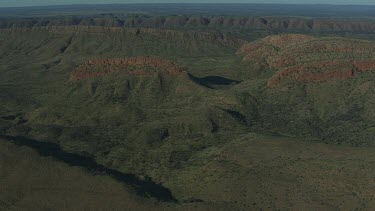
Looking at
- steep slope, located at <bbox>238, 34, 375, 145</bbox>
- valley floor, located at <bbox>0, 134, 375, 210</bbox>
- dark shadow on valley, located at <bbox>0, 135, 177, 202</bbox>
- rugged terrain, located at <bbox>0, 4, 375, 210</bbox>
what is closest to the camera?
valley floor, located at <bbox>0, 134, 375, 210</bbox>

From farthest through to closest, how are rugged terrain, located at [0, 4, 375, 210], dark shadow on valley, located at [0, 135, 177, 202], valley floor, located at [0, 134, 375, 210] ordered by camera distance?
dark shadow on valley, located at [0, 135, 177, 202] < rugged terrain, located at [0, 4, 375, 210] < valley floor, located at [0, 134, 375, 210]

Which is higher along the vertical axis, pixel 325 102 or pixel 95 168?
pixel 325 102

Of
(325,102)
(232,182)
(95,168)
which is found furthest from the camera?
(325,102)

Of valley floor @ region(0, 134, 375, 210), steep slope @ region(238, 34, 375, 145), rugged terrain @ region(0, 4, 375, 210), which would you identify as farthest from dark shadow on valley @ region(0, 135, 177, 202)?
steep slope @ region(238, 34, 375, 145)

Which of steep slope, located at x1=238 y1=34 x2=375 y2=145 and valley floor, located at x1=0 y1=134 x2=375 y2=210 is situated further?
steep slope, located at x1=238 y1=34 x2=375 y2=145

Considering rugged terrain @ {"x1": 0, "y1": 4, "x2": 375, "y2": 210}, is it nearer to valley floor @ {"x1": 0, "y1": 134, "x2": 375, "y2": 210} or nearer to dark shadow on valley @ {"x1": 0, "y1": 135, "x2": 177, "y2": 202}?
valley floor @ {"x1": 0, "y1": 134, "x2": 375, "y2": 210}

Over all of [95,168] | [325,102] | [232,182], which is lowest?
[95,168]

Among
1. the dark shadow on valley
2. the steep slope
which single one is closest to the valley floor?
the dark shadow on valley

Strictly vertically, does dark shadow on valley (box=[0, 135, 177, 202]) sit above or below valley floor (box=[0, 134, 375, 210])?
below

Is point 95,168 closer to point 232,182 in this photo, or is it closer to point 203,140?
→ point 232,182

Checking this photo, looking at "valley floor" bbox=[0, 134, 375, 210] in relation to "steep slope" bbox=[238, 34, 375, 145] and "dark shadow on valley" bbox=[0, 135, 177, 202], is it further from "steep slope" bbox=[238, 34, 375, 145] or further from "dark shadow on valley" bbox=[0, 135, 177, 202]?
"steep slope" bbox=[238, 34, 375, 145]

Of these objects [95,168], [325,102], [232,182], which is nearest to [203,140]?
[95,168]

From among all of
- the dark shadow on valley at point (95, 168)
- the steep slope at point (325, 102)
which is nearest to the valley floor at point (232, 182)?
the dark shadow on valley at point (95, 168)
